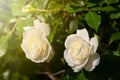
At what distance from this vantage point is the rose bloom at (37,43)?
Answer: 95cm

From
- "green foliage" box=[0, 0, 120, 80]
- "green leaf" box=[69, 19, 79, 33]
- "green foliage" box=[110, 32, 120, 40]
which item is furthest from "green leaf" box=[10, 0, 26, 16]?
"green foliage" box=[110, 32, 120, 40]

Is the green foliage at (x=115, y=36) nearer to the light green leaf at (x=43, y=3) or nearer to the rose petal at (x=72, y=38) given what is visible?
the rose petal at (x=72, y=38)

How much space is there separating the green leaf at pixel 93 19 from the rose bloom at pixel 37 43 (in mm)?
121

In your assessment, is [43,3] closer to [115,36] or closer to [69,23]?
[69,23]

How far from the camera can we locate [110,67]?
1.08 m

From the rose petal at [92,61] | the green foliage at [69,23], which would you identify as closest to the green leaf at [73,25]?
the green foliage at [69,23]

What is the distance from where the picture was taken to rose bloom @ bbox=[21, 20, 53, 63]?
3.10 feet

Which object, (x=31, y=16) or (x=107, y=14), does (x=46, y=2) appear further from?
(x=107, y=14)

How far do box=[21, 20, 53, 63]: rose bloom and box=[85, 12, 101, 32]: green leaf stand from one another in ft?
0.40

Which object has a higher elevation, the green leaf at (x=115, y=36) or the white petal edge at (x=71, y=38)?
the white petal edge at (x=71, y=38)

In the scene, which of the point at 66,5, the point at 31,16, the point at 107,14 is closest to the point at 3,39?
the point at 31,16

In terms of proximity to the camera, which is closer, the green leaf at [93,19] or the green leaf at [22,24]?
the green leaf at [93,19]

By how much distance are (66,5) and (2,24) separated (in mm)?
271

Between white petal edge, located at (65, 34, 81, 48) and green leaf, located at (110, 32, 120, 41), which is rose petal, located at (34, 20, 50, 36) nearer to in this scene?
white petal edge, located at (65, 34, 81, 48)
